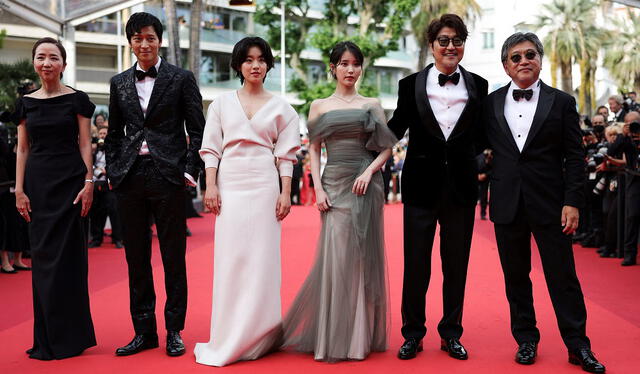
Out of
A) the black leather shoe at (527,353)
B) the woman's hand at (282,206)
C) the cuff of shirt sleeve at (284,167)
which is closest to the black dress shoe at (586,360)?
the black leather shoe at (527,353)

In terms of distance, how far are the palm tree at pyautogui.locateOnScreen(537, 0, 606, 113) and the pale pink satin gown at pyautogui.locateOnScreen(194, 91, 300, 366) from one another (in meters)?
32.7

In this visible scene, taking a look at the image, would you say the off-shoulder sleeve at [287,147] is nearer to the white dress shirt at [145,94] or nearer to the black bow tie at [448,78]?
the white dress shirt at [145,94]

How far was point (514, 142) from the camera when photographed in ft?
14.4

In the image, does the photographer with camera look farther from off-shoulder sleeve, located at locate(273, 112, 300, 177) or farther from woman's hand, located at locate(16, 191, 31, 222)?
woman's hand, located at locate(16, 191, 31, 222)

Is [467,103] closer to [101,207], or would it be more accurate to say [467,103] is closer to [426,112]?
[426,112]

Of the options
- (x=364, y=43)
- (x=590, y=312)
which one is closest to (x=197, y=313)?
(x=590, y=312)

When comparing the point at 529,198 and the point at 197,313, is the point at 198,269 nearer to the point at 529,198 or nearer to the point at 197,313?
the point at 197,313

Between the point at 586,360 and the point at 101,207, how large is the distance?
8.41m

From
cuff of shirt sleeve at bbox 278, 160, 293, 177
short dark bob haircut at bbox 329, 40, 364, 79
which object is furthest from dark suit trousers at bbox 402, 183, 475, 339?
short dark bob haircut at bbox 329, 40, 364, 79

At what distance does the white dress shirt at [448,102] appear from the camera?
4516 millimetres

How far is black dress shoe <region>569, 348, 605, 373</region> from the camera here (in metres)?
4.11

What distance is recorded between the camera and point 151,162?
4.62 metres

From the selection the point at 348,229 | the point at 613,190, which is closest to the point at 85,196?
the point at 348,229

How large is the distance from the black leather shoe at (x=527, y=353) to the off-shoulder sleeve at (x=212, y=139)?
2.21 metres
